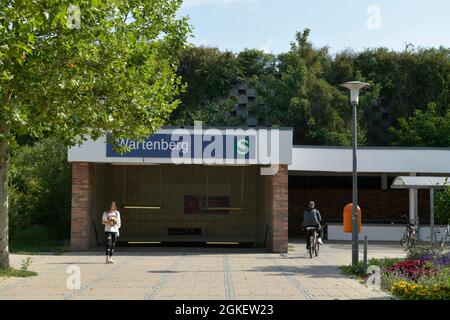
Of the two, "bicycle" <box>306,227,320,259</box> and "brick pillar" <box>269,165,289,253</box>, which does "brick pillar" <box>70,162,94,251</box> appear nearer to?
"brick pillar" <box>269,165,289,253</box>

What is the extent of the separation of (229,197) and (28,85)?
14452mm

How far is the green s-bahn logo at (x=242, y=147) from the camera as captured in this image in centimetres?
2158

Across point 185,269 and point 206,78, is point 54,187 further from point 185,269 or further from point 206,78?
point 206,78

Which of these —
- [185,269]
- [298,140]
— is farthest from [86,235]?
[298,140]

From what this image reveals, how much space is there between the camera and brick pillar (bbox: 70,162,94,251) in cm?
2155

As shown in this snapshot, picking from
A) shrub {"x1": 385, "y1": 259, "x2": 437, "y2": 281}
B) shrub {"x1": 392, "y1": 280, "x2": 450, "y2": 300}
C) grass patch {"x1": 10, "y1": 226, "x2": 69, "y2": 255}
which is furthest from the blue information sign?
shrub {"x1": 392, "y1": 280, "x2": 450, "y2": 300}

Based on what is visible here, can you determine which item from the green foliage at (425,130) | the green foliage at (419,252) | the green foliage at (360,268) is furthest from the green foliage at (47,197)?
the green foliage at (425,130)

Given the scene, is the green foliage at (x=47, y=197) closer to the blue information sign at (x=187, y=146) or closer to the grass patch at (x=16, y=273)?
the blue information sign at (x=187, y=146)

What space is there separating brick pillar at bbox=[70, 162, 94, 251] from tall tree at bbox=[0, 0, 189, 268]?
5.60m

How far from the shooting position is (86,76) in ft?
47.7

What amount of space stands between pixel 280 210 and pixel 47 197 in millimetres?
8274

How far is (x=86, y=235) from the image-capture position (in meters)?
21.7

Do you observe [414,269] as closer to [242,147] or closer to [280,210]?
[280,210]

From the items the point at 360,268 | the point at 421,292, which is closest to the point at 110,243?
the point at 360,268
